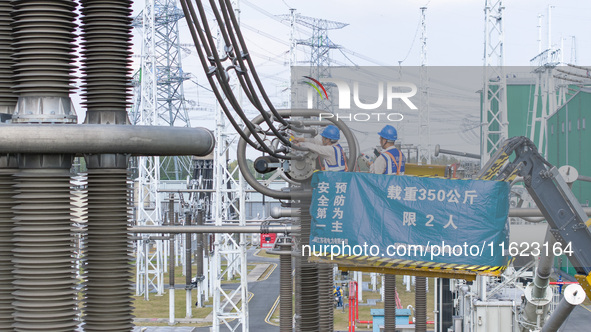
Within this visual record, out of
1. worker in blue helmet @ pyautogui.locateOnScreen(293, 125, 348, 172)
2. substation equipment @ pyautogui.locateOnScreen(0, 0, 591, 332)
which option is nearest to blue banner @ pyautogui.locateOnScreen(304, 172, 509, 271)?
worker in blue helmet @ pyautogui.locateOnScreen(293, 125, 348, 172)

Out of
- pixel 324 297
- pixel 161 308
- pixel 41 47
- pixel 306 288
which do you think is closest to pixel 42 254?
pixel 41 47

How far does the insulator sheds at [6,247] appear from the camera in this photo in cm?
389

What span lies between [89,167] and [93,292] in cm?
75

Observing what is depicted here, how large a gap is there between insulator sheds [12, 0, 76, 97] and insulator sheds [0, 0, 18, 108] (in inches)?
8.0

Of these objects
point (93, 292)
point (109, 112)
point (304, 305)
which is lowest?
point (304, 305)

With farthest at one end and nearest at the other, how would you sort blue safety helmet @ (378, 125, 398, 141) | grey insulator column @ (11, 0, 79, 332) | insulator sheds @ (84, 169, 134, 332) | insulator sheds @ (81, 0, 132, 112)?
blue safety helmet @ (378, 125, 398, 141), insulator sheds @ (81, 0, 132, 112), insulator sheds @ (84, 169, 134, 332), grey insulator column @ (11, 0, 79, 332)

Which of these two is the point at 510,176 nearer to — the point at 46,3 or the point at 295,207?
the point at 295,207

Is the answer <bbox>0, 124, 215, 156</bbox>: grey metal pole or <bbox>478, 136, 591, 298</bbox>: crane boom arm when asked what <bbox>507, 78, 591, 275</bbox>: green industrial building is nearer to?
<bbox>478, 136, 591, 298</bbox>: crane boom arm

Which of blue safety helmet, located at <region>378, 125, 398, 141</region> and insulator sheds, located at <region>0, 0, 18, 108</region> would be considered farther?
blue safety helmet, located at <region>378, 125, 398, 141</region>

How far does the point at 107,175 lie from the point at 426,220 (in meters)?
3.93

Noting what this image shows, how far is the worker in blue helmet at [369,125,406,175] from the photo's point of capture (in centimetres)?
741

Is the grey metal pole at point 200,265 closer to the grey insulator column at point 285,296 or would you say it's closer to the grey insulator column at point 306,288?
the grey insulator column at point 285,296

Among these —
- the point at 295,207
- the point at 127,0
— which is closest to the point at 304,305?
the point at 295,207

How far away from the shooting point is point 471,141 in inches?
386
